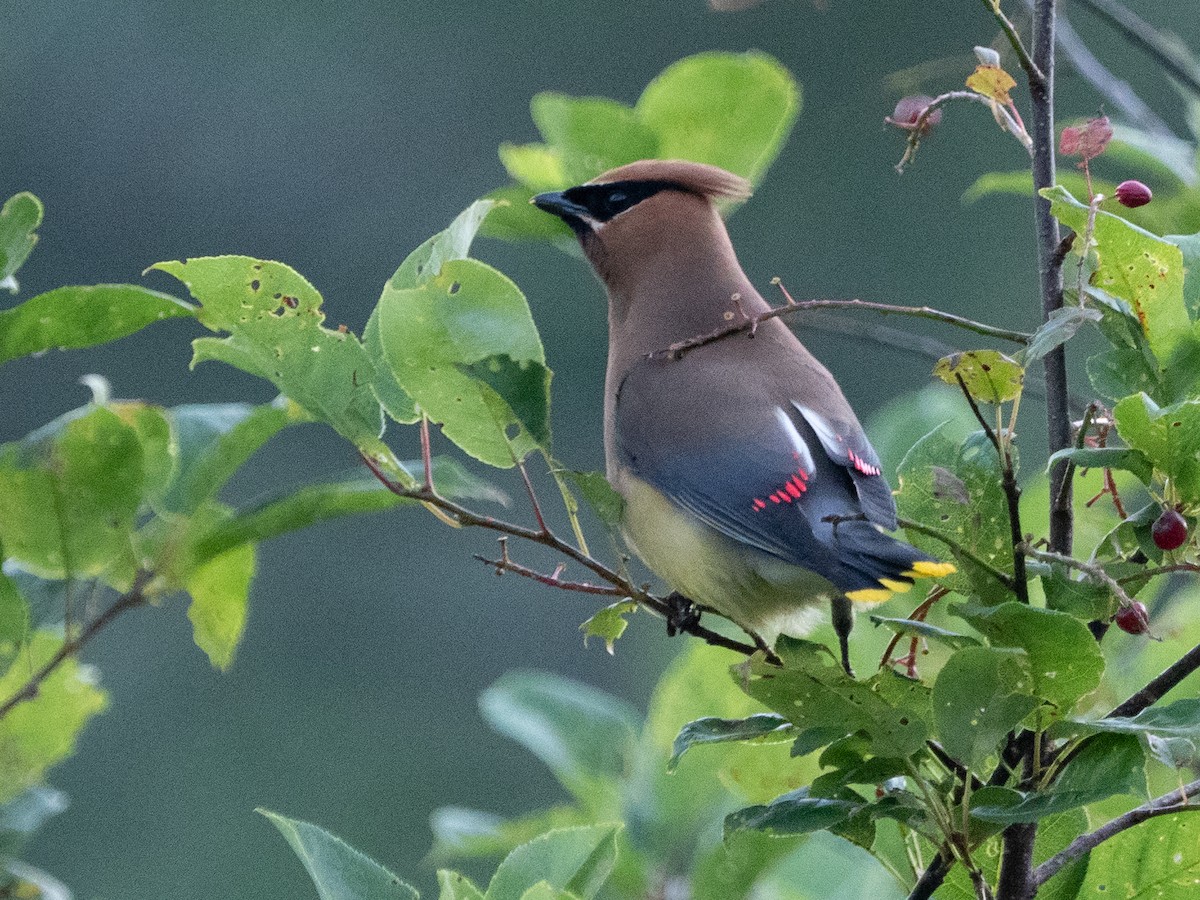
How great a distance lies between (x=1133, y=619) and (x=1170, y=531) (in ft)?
A: 0.31

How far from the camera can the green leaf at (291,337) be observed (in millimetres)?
1242

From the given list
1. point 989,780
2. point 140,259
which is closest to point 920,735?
point 989,780

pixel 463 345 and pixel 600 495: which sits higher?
pixel 463 345

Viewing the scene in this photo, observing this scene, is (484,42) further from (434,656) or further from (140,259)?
(434,656)

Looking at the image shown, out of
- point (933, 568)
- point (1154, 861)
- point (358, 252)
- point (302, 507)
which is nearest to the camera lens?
point (1154, 861)

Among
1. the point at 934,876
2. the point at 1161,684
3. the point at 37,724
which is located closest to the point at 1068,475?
the point at 1161,684

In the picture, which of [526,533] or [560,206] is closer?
[526,533]

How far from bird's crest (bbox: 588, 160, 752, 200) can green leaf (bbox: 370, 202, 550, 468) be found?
0.87m

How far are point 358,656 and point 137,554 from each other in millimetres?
7202

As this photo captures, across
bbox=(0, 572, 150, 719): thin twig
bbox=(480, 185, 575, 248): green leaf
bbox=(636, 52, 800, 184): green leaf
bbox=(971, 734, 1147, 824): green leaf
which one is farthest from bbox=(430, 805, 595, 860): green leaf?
bbox=(971, 734, 1147, 824): green leaf

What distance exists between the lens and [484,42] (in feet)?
32.0

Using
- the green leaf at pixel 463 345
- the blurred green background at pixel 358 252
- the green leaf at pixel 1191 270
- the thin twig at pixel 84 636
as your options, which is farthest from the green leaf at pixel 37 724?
the blurred green background at pixel 358 252

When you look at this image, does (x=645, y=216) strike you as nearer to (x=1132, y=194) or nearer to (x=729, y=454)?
(x=729, y=454)

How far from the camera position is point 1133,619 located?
1169mm
